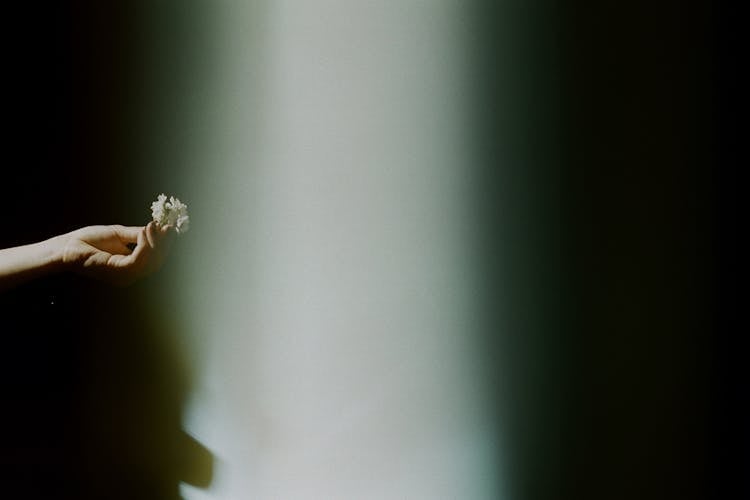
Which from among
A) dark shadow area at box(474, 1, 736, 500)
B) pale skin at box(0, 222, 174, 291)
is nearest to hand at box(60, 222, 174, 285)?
pale skin at box(0, 222, 174, 291)

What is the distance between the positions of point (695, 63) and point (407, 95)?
0.53 meters

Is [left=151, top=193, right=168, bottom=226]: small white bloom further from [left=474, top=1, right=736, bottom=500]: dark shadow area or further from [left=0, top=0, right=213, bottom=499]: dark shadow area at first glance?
[left=474, top=1, right=736, bottom=500]: dark shadow area

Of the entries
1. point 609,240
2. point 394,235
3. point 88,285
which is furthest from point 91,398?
point 609,240

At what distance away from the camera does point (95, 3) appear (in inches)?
44.3

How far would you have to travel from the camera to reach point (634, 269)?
114 centimetres

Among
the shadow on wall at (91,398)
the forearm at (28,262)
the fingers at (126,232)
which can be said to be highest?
the fingers at (126,232)

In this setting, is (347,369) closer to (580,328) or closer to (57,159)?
(580,328)

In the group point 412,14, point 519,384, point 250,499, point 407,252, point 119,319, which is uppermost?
point 412,14

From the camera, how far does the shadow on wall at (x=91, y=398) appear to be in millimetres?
1078

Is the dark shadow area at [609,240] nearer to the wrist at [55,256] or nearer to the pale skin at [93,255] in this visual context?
the pale skin at [93,255]

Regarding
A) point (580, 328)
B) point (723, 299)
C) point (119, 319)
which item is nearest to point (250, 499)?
point (119, 319)

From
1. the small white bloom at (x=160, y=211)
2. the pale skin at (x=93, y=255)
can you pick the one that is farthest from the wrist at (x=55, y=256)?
the small white bloom at (x=160, y=211)

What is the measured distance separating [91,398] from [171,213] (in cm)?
36

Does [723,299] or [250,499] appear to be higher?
[723,299]
